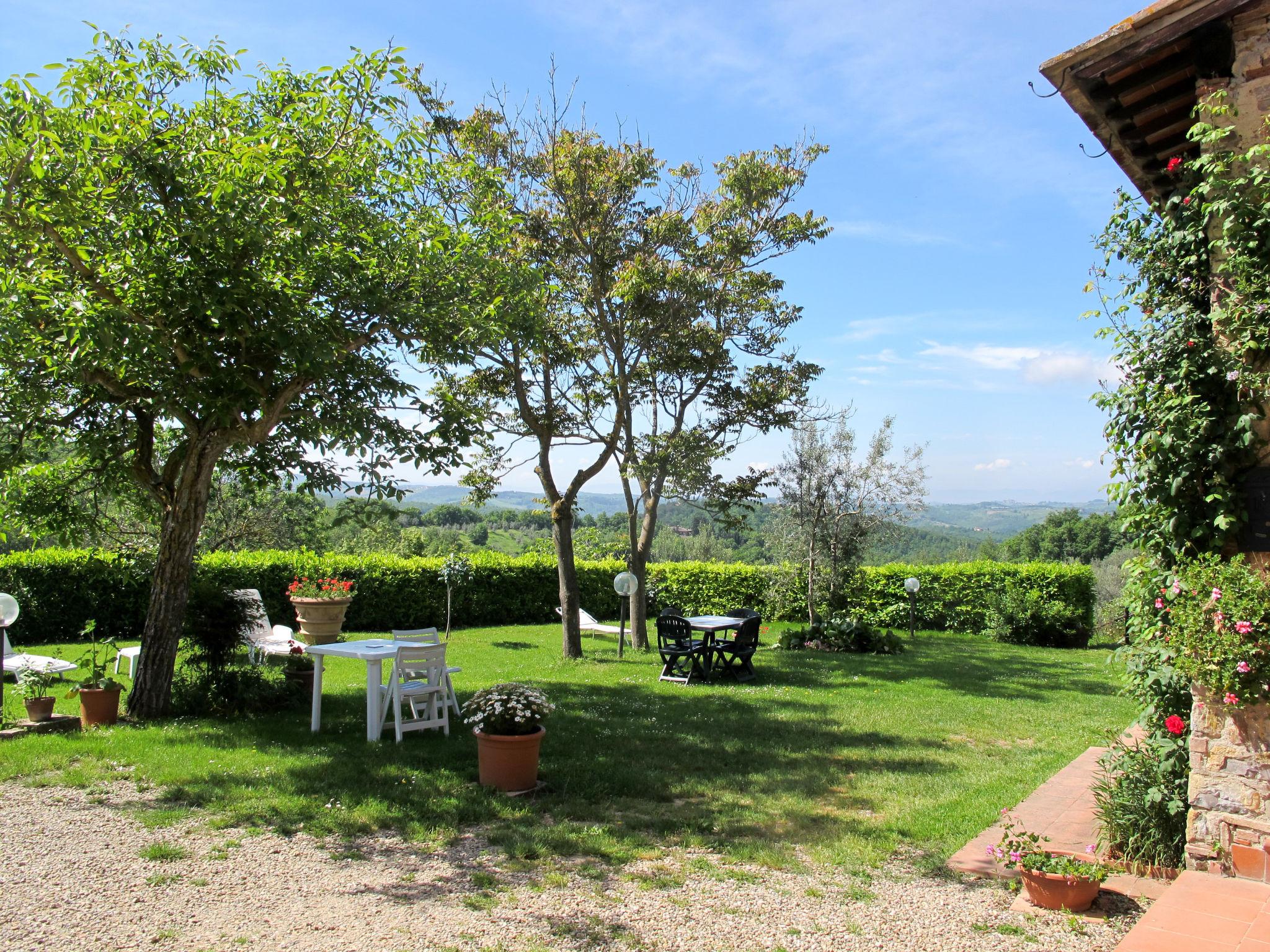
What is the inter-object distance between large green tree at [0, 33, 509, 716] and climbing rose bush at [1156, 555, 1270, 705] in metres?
5.75

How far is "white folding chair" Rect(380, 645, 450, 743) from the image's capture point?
6855 mm

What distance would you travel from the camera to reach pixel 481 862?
439 centimetres

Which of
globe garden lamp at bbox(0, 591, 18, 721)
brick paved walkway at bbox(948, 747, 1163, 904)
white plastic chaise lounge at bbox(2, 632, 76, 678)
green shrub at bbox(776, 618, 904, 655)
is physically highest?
globe garden lamp at bbox(0, 591, 18, 721)

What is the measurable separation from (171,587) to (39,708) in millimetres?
1404

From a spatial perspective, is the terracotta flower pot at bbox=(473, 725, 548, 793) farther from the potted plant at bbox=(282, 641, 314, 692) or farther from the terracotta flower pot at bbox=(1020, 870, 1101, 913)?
the potted plant at bbox=(282, 641, 314, 692)

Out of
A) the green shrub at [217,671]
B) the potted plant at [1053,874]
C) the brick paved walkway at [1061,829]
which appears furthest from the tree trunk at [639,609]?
the potted plant at [1053,874]

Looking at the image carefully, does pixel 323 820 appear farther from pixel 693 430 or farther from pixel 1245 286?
pixel 693 430

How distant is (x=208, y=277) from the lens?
20.7 ft

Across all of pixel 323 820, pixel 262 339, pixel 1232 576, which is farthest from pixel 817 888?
pixel 262 339

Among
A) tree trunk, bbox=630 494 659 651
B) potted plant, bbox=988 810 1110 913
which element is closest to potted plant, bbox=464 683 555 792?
potted plant, bbox=988 810 1110 913

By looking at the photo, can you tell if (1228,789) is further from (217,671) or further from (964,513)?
(964,513)

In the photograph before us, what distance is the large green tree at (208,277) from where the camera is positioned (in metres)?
5.73

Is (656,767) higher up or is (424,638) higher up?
(424,638)

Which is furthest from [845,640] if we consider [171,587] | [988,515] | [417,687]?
[988,515]
